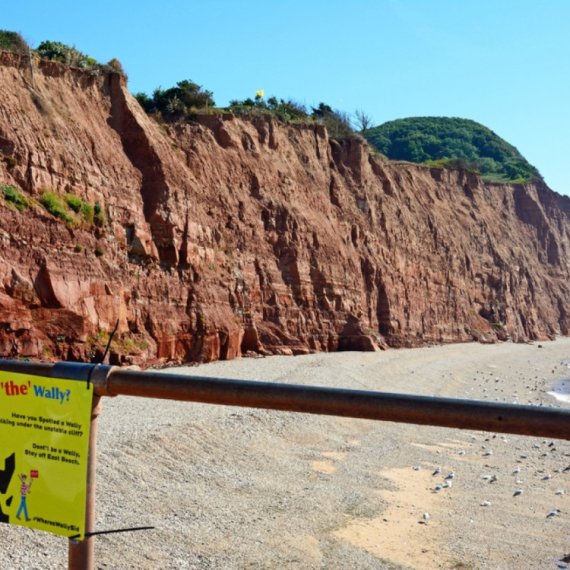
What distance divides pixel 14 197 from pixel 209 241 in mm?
9910

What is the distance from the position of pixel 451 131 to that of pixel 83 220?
117 m

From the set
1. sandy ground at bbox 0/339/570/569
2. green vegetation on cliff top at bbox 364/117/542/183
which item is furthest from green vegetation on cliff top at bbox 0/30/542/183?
sandy ground at bbox 0/339/570/569

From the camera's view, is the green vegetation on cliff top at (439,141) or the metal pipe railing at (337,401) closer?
the metal pipe railing at (337,401)

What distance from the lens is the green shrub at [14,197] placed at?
54.4 feet

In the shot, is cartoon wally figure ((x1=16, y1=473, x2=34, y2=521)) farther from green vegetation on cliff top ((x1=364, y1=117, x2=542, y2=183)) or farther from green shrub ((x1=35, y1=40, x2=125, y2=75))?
green vegetation on cliff top ((x1=364, y1=117, x2=542, y2=183))

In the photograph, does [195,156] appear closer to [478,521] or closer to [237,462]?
[237,462]

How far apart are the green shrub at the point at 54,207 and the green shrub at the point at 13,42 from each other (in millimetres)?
5941

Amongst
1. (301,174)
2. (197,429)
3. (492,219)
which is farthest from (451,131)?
(197,429)

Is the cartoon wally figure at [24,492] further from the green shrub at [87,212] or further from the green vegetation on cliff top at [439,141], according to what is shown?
the green vegetation on cliff top at [439,141]

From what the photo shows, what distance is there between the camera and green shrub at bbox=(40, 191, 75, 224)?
703 inches

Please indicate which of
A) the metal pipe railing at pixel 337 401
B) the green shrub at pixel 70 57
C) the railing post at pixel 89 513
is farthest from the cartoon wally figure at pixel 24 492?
the green shrub at pixel 70 57

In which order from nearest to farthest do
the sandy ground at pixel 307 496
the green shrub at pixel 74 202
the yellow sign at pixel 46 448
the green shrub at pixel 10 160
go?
the yellow sign at pixel 46 448 → the sandy ground at pixel 307 496 → the green shrub at pixel 10 160 → the green shrub at pixel 74 202

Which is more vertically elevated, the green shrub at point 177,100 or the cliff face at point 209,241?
the green shrub at point 177,100

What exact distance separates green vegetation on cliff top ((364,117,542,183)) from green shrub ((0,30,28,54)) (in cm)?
8518
